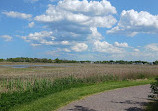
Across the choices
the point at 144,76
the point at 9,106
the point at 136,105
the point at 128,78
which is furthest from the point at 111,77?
the point at 9,106

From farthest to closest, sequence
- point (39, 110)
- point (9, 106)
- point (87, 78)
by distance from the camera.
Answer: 1. point (87, 78)
2. point (9, 106)
3. point (39, 110)

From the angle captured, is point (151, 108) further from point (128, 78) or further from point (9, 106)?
point (128, 78)

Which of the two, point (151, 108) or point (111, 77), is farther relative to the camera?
point (111, 77)

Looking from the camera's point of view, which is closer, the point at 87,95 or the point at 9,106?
the point at 9,106

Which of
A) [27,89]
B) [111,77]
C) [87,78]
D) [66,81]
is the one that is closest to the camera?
[27,89]

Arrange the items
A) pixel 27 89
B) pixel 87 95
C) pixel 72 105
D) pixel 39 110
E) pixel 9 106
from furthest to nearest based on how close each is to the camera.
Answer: pixel 27 89 → pixel 87 95 → pixel 9 106 → pixel 72 105 → pixel 39 110

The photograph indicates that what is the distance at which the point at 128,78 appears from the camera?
20703 millimetres

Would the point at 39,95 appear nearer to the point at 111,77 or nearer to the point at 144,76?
the point at 111,77

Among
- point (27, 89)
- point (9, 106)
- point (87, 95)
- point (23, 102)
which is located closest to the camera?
point (9, 106)

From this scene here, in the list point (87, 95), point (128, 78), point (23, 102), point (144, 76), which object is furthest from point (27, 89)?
point (144, 76)

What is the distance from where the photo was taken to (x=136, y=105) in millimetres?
8758

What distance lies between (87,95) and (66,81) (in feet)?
16.8

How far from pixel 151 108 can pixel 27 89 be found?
27.4 feet

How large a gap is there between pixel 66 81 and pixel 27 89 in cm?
391
